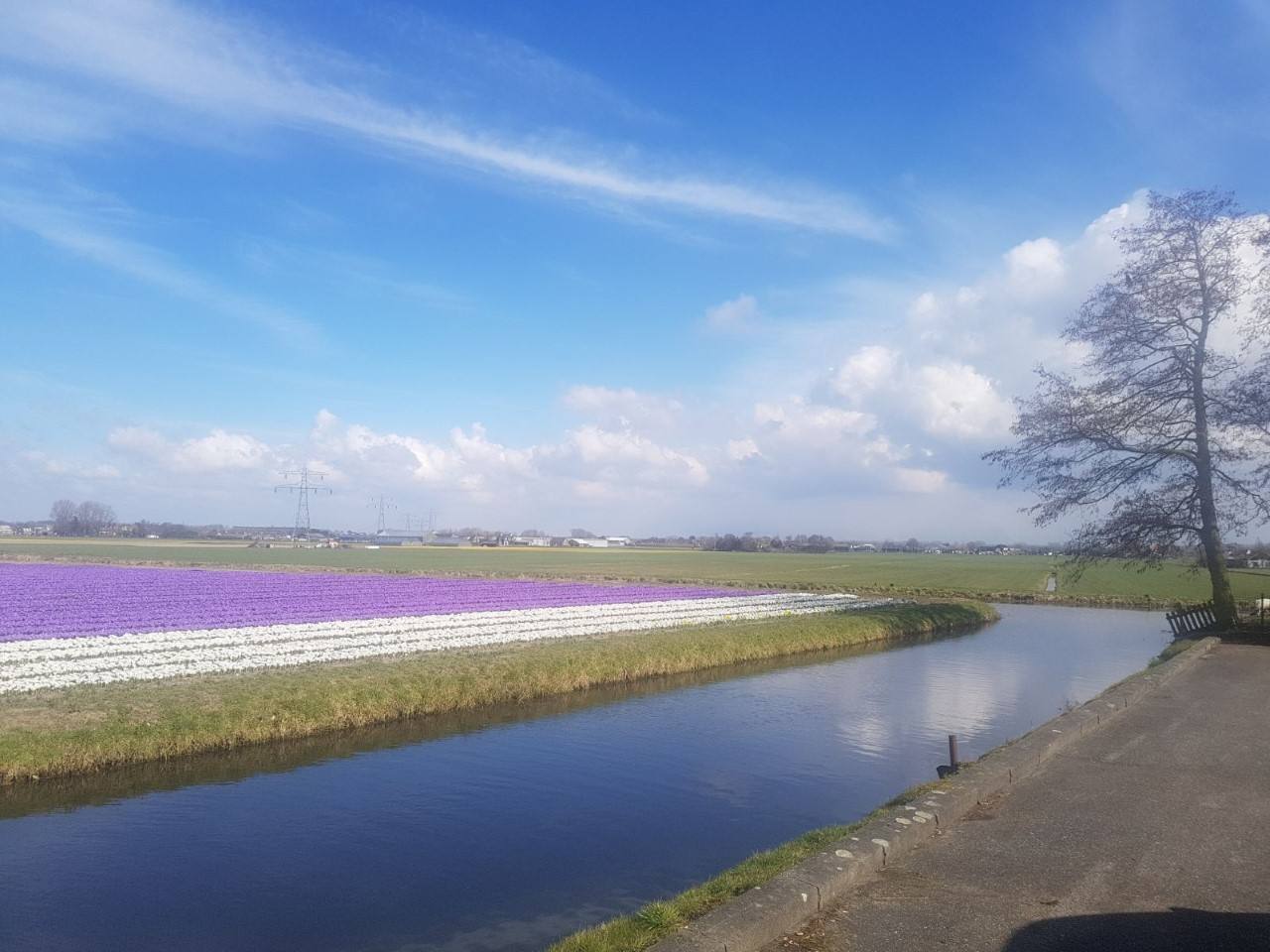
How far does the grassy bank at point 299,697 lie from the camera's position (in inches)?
497

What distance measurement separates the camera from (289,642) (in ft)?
76.2

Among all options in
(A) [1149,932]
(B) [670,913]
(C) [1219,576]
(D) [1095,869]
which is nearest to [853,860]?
(B) [670,913]

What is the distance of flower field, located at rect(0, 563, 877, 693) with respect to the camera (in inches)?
775

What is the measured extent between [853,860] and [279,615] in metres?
27.5

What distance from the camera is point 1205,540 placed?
25594mm

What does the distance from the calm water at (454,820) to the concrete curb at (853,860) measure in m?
2.28

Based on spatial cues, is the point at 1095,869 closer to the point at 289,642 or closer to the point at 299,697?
the point at 299,697

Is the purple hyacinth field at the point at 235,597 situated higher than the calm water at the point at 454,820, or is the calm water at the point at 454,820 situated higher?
the purple hyacinth field at the point at 235,597

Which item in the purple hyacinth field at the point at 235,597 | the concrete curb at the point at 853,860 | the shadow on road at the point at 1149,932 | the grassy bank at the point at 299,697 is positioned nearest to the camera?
the shadow on road at the point at 1149,932

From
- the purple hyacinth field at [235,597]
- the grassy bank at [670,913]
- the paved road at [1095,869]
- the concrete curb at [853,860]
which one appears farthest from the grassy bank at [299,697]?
the paved road at [1095,869]

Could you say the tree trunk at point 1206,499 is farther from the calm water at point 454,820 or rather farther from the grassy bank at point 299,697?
the grassy bank at point 299,697

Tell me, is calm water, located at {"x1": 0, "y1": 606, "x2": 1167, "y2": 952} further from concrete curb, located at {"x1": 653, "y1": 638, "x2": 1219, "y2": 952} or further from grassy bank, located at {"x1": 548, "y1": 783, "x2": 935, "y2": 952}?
concrete curb, located at {"x1": 653, "y1": 638, "x2": 1219, "y2": 952}

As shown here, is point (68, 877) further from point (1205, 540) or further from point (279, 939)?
point (1205, 540)

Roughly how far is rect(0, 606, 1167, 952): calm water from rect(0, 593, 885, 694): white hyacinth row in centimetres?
529
